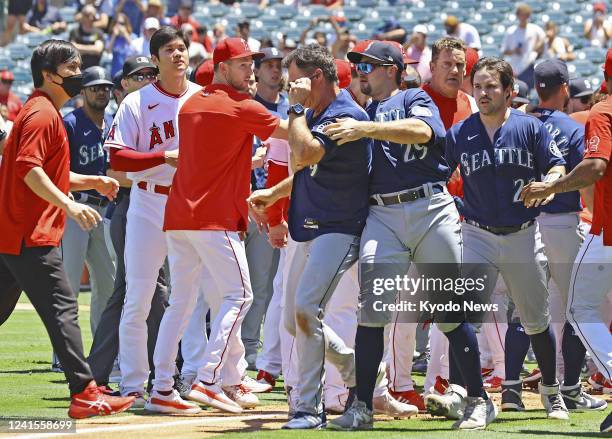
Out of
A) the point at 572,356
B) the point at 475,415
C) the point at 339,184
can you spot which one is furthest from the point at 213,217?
the point at 572,356

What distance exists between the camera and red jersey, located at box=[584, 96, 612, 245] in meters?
7.01

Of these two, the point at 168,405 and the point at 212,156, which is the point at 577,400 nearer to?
the point at 168,405

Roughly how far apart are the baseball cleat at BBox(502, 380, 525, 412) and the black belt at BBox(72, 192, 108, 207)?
3879 millimetres

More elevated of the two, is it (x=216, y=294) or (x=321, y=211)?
(x=321, y=211)

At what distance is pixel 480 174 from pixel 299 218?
4.09 ft

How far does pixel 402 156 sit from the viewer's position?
23.2 feet

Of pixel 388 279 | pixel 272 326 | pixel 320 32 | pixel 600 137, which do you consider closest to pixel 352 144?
pixel 388 279

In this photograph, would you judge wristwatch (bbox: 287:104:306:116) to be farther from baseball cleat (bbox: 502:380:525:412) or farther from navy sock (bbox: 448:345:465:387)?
baseball cleat (bbox: 502:380:525:412)

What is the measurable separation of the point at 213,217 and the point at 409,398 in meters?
1.80

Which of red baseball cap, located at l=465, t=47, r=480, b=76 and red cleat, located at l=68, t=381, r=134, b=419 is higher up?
red baseball cap, located at l=465, t=47, r=480, b=76

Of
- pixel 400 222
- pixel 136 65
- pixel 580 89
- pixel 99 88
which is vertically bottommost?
pixel 400 222

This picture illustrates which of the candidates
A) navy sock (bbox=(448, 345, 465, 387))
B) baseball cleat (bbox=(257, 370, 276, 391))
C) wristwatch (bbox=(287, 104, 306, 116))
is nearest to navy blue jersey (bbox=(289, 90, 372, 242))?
wristwatch (bbox=(287, 104, 306, 116))

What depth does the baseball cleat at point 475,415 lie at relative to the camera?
6977mm

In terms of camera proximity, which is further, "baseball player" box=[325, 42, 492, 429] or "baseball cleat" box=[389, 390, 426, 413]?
"baseball cleat" box=[389, 390, 426, 413]
